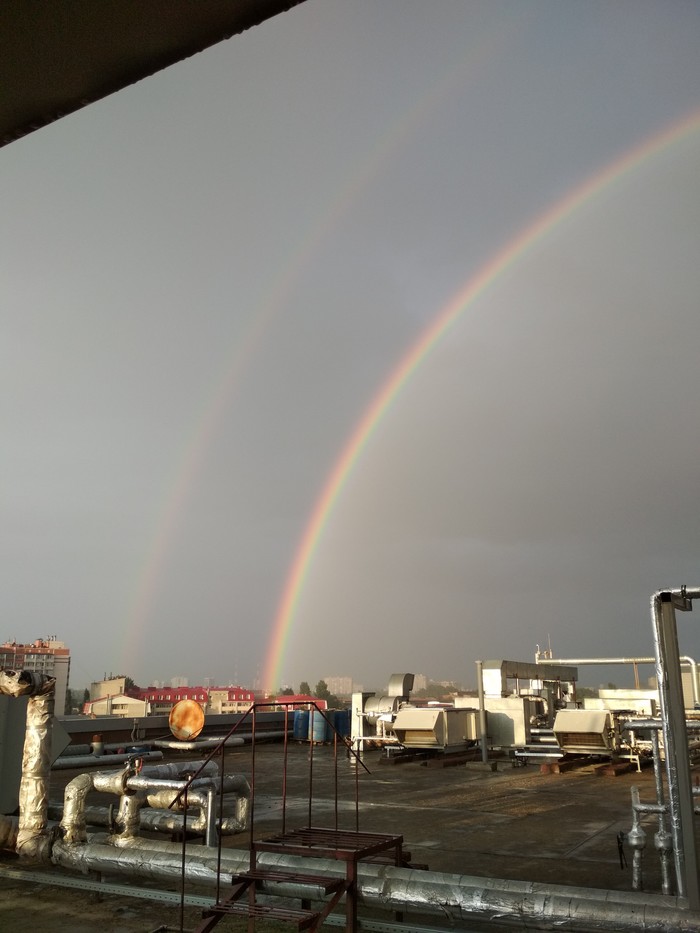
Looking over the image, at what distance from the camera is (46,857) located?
795 centimetres

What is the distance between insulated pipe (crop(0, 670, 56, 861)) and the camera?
8125mm

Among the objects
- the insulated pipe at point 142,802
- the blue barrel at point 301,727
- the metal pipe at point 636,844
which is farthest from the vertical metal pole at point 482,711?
the metal pipe at point 636,844

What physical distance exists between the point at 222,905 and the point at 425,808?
818 cm

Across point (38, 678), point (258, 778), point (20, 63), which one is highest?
point (20, 63)

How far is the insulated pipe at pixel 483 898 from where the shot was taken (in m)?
5.20

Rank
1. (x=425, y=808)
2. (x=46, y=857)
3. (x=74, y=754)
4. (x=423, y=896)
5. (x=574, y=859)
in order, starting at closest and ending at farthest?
1. (x=423, y=896)
2. (x=46, y=857)
3. (x=574, y=859)
4. (x=425, y=808)
5. (x=74, y=754)

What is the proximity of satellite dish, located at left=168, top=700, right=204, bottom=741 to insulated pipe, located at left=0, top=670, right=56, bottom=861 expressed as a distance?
2039 mm

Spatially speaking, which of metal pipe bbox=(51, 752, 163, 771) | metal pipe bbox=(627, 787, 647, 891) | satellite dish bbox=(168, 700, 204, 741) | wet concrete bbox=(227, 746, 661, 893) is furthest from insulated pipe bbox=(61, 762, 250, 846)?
metal pipe bbox=(51, 752, 163, 771)

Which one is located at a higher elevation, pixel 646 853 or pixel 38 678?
pixel 38 678

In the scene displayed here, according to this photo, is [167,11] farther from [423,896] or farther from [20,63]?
[423,896]

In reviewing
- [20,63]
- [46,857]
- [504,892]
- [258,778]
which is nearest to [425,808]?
[258,778]

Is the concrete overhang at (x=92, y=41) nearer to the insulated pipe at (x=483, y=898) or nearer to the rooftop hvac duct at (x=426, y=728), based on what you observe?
the insulated pipe at (x=483, y=898)

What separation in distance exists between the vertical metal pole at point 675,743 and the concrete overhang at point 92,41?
6103 millimetres

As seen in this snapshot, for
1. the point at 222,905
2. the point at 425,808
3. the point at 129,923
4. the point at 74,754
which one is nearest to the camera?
the point at 222,905
